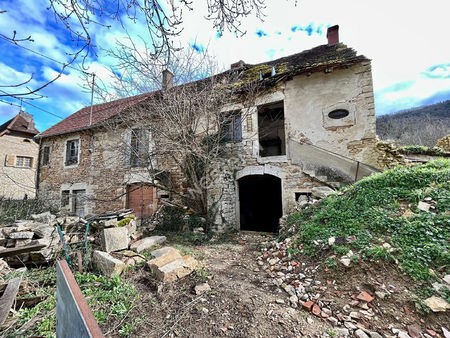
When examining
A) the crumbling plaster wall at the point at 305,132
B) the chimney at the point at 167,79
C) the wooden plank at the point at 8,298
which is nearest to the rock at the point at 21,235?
the wooden plank at the point at 8,298

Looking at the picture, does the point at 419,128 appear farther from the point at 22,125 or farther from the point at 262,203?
the point at 22,125

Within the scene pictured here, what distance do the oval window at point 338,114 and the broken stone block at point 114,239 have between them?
6.65 meters

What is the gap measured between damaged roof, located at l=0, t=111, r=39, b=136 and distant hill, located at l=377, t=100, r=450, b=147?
29.2m

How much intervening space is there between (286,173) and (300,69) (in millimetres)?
3423

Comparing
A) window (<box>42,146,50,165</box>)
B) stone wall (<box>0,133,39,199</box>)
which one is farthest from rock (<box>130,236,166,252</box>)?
stone wall (<box>0,133,39,199</box>)

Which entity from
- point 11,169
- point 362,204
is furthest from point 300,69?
point 11,169

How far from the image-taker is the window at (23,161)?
1686cm

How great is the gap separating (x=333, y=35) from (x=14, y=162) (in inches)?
955

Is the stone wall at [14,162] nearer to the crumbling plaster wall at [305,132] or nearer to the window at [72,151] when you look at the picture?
the window at [72,151]

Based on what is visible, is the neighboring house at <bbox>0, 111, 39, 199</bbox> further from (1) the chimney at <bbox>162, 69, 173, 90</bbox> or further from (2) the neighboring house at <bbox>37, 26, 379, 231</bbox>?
(1) the chimney at <bbox>162, 69, 173, 90</bbox>

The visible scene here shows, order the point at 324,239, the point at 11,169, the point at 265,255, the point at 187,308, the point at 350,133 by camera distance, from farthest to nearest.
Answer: the point at 11,169 → the point at 350,133 → the point at 265,255 → the point at 324,239 → the point at 187,308

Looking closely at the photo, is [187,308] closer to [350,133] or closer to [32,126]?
[350,133]

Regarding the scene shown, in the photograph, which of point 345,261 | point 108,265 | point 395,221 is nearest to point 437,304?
point 345,261

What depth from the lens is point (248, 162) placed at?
23.3 ft
